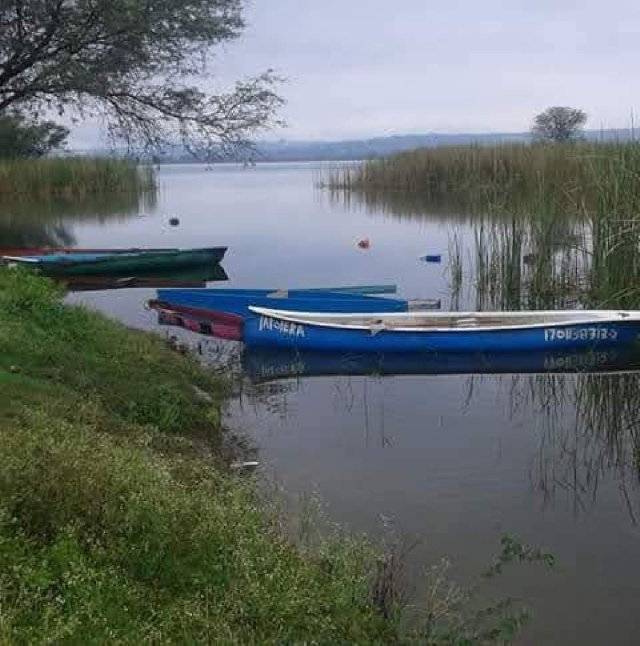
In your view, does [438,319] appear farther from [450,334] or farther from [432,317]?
[450,334]

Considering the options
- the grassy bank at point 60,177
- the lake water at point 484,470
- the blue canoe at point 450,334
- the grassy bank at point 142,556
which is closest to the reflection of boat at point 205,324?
the lake water at point 484,470

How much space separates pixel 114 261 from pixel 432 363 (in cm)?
857

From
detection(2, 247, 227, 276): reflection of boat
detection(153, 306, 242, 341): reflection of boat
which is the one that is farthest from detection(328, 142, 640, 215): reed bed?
detection(2, 247, 227, 276): reflection of boat

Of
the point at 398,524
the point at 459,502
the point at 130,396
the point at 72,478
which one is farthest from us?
the point at 130,396

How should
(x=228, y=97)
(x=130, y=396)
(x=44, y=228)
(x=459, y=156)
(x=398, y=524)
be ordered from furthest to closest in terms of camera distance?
(x=459, y=156), (x=44, y=228), (x=228, y=97), (x=130, y=396), (x=398, y=524)

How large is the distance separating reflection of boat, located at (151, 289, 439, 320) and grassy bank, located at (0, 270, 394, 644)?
274 inches

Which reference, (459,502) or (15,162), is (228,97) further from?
(15,162)

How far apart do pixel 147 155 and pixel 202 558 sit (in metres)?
10.8

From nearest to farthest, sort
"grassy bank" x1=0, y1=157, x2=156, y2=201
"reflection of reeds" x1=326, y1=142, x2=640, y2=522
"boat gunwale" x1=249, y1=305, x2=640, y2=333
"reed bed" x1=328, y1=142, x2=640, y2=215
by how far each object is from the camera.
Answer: "reflection of reeds" x1=326, y1=142, x2=640, y2=522 → "boat gunwale" x1=249, y1=305, x2=640, y2=333 → "reed bed" x1=328, y1=142, x2=640, y2=215 → "grassy bank" x1=0, y1=157, x2=156, y2=201

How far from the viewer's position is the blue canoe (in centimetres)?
1062

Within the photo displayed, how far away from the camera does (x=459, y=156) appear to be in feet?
105

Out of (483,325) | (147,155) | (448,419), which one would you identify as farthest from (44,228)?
(448,419)

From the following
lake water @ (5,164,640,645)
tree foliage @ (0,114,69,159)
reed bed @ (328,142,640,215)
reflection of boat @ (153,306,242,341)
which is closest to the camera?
lake water @ (5,164,640,645)

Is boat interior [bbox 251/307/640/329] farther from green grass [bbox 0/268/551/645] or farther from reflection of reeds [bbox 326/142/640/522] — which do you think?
green grass [bbox 0/268/551/645]
